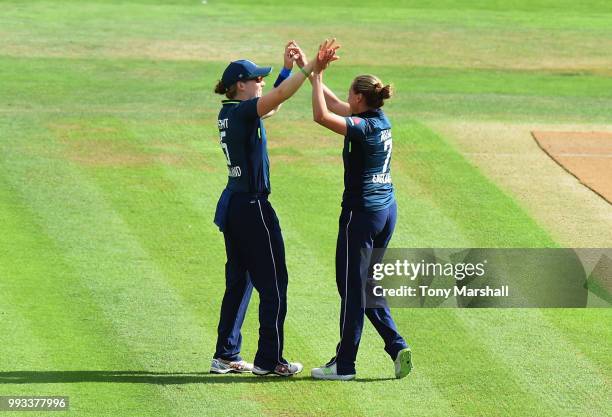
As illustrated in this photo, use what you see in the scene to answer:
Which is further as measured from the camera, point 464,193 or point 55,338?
point 464,193

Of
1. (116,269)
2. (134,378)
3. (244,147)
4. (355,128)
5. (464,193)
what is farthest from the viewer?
(464,193)

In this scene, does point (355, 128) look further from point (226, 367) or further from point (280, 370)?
point (226, 367)

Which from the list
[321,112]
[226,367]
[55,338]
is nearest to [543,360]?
[226,367]

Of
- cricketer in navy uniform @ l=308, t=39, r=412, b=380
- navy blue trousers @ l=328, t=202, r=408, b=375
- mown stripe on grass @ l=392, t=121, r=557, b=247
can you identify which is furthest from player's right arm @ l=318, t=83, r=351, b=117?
mown stripe on grass @ l=392, t=121, r=557, b=247

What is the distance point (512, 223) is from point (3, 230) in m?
5.63

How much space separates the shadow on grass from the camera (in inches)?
387

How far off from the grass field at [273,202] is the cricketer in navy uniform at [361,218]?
225 millimetres

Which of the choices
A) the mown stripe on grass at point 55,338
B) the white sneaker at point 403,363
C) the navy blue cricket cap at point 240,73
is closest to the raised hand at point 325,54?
the navy blue cricket cap at point 240,73

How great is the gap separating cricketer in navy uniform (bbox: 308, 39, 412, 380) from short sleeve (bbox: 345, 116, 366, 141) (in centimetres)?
5

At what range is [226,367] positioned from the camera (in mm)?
10141

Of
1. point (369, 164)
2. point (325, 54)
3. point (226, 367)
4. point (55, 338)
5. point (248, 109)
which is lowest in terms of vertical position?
point (55, 338)

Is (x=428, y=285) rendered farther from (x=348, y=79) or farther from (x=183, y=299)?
(x=348, y=79)

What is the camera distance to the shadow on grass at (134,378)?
32.3ft

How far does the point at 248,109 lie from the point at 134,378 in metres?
2.25
